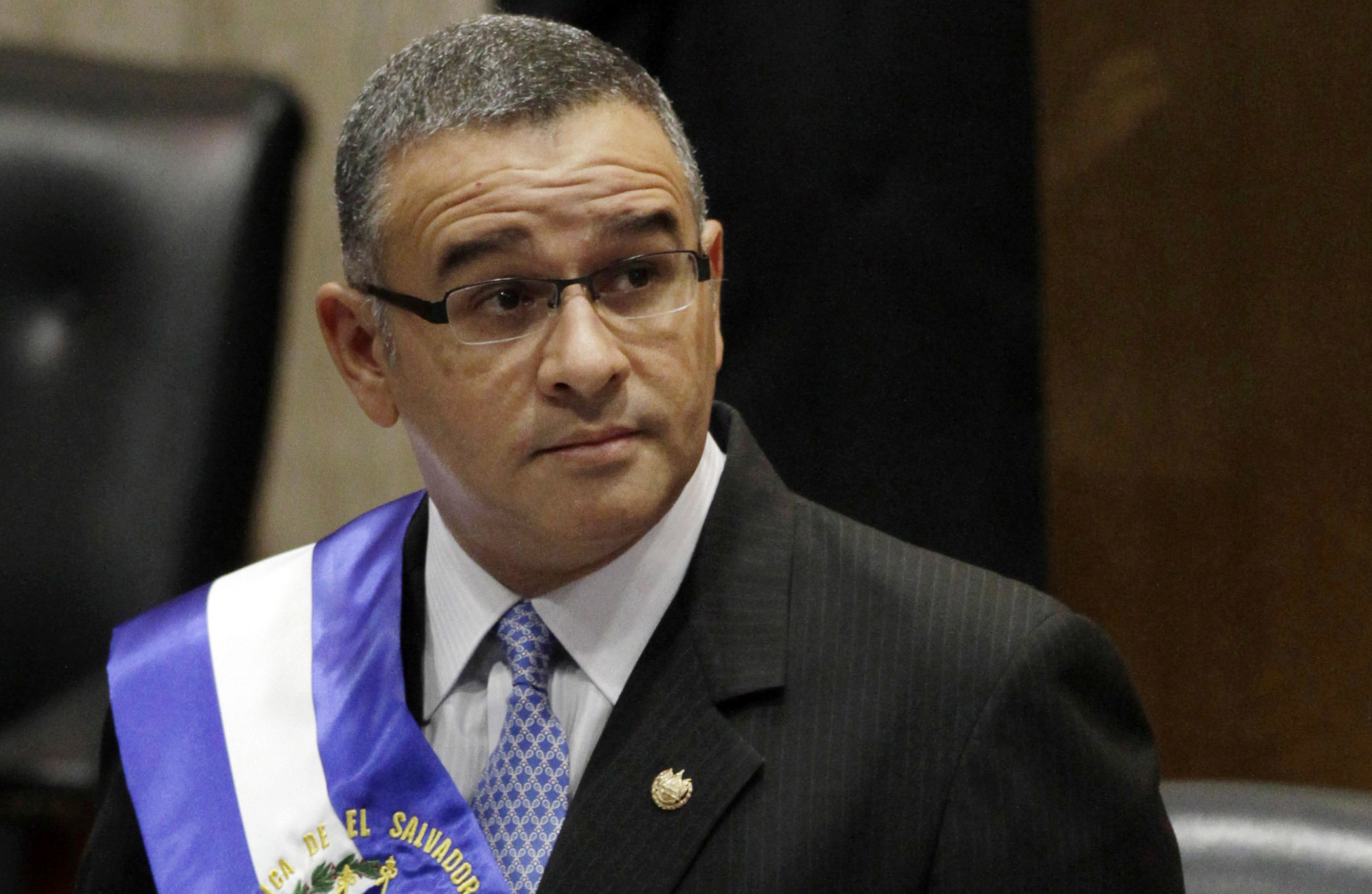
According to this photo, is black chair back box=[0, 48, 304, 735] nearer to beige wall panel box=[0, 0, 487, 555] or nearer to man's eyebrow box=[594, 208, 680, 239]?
beige wall panel box=[0, 0, 487, 555]

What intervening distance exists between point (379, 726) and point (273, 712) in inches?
4.5

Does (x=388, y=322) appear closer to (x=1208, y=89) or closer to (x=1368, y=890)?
(x=1368, y=890)

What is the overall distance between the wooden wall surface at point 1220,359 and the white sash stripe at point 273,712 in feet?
2.48

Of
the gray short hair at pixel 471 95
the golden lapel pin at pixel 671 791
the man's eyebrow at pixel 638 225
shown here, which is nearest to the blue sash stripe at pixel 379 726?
the golden lapel pin at pixel 671 791

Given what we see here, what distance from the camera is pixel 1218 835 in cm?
108

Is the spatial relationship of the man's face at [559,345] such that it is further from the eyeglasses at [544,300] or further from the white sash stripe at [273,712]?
the white sash stripe at [273,712]

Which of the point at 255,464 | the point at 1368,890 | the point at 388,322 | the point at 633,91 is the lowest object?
the point at 1368,890

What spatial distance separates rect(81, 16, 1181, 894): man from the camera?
0.98m

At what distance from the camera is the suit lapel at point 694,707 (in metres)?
1.00

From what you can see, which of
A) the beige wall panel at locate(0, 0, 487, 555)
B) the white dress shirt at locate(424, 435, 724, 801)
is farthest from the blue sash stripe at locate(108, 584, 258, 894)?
the beige wall panel at locate(0, 0, 487, 555)

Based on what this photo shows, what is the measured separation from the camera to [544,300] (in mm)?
1041

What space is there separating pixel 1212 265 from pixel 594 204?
2.51ft

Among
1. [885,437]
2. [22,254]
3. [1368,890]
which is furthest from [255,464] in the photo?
[1368,890]

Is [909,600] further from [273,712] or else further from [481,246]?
[273,712]
